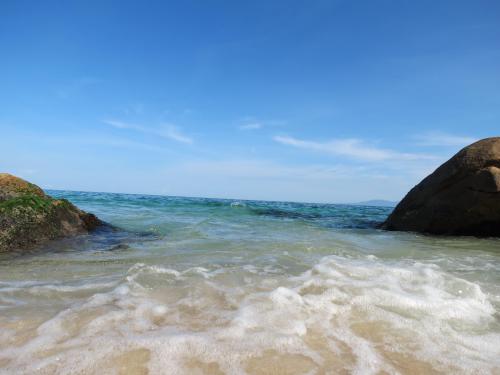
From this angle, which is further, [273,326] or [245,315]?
[245,315]

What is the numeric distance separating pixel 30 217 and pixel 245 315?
5029 millimetres

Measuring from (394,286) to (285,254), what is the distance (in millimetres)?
2037

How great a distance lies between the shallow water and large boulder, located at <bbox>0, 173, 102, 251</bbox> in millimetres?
733

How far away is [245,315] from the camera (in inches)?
99.2

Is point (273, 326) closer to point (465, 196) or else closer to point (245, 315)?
point (245, 315)

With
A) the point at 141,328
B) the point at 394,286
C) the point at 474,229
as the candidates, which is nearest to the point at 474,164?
the point at 474,229

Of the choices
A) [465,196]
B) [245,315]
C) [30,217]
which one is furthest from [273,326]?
[465,196]

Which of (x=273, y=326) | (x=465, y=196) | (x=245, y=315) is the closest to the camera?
(x=273, y=326)

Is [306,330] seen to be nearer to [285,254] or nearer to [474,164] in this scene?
[285,254]

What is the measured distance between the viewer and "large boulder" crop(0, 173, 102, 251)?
5516 millimetres

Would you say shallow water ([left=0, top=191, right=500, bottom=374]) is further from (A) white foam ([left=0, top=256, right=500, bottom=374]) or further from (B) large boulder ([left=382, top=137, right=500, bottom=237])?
(B) large boulder ([left=382, top=137, right=500, bottom=237])

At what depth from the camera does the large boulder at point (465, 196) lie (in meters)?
8.40

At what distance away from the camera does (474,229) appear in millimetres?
8781

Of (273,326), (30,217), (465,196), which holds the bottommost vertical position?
(273,326)
